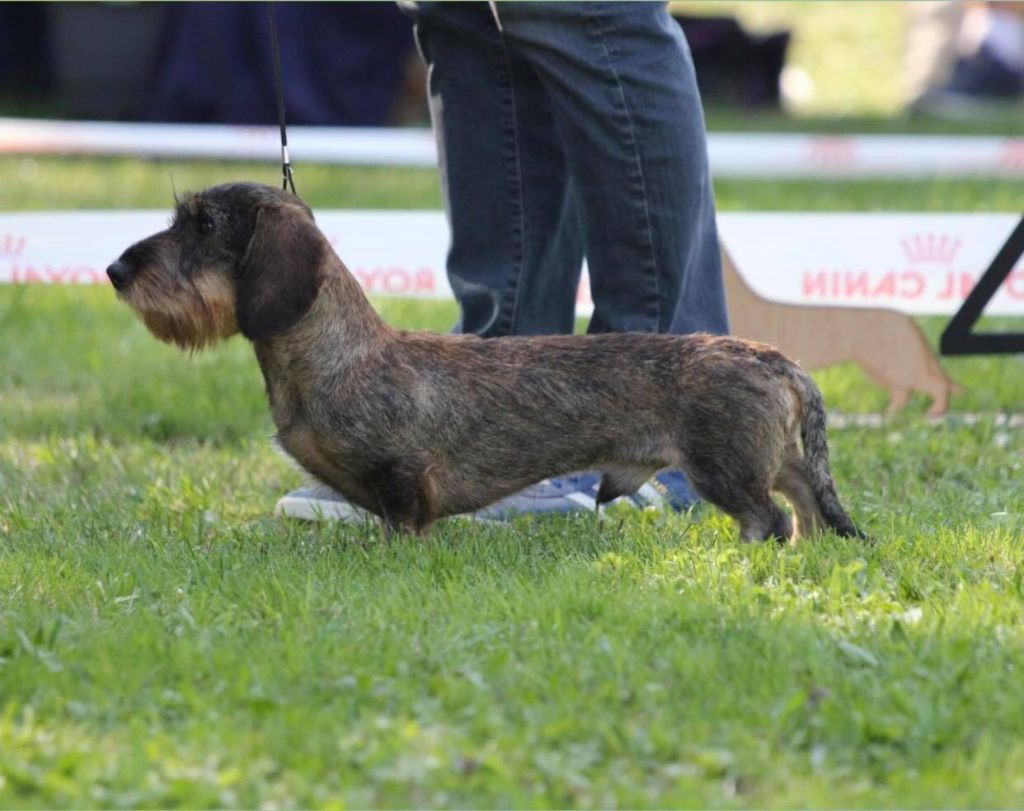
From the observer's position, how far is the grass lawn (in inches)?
111

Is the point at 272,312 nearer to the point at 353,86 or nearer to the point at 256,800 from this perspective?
the point at 256,800

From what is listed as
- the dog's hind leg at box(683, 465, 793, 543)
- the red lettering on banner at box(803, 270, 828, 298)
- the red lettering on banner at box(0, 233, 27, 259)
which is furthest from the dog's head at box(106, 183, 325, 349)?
the red lettering on banner at box(803, 270, 828, 298)

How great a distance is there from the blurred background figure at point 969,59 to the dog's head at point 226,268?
517 inches

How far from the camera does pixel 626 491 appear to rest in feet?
14.8

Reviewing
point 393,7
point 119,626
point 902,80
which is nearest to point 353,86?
point 393,7

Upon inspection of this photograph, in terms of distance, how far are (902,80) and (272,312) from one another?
15443 millimetres

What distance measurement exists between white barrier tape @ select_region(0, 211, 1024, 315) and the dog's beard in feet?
8.84

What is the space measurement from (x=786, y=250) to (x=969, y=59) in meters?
11.0

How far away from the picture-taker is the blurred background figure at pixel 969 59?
653 inches

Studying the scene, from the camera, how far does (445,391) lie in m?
4.25

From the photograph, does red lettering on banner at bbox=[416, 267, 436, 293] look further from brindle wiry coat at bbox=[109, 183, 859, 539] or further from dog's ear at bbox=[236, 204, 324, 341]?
dog's ear at bbox=[236, 204, 324, 341]

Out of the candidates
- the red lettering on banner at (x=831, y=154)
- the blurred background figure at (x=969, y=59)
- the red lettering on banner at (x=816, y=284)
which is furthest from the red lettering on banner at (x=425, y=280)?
the blurred background figure at (x=969, y=59)

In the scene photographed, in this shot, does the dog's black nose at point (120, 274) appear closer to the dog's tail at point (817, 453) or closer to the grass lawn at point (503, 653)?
the grass lawn at point (503, 653)

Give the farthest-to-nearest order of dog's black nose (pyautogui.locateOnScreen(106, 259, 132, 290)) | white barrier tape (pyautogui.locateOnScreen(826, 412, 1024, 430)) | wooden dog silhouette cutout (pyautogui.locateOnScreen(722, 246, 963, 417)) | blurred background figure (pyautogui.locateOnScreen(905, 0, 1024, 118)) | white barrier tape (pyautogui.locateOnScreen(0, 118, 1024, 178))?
blurred background figure (pyautogui.locateOnScreen(905, 0, 1024, 118)) → white barrier tape (pyautogui.locateOnScreen(0, 118, 1024, 178)) → wooden dog silhouette cutout (pyautogui.locateOnScreen(722, 246, 963, 417)) → white barrier tape (pyautogui.locateOnScreen(826, 412, 1024, 430)) → dog's black nose (pyautogui.locateOnScreen(106, 259, 132, 290))
